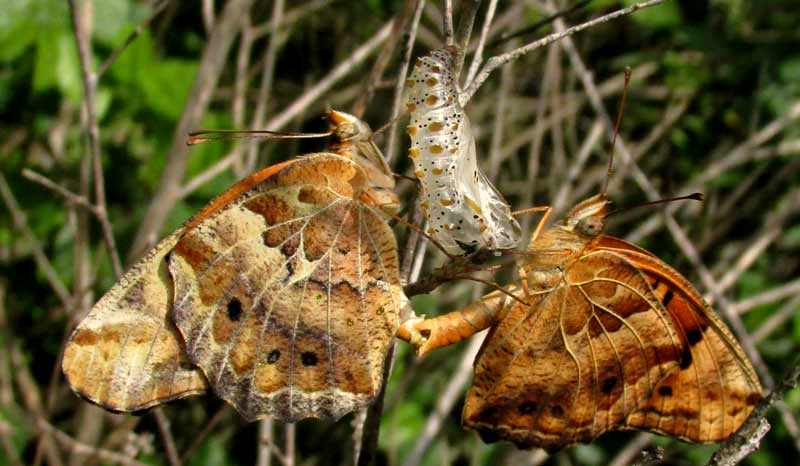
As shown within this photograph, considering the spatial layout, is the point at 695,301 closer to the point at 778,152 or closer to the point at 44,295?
the point at 778,152

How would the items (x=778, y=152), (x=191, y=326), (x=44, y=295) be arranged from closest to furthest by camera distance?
1. (x=191, y=326)
2. (x=778, y=152)
3. (x=44, y=295)

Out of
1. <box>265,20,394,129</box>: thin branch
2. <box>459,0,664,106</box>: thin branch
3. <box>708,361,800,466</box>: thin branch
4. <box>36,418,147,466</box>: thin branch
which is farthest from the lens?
<box>265,20,394,129</box>: thin branch

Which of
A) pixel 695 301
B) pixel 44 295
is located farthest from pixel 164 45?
pixel 695 301

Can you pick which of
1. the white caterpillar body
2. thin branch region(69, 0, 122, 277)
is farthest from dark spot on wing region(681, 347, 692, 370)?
thin branch region(69, 0, 122, 277)

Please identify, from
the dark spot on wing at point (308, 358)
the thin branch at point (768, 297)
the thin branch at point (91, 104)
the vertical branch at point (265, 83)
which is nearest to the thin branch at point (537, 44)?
the dark spot on wing at point (308, 358)

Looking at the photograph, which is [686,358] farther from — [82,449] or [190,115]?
[82,449]

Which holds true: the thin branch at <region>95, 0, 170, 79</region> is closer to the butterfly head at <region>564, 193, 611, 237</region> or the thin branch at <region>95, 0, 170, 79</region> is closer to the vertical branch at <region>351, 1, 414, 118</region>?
the vertical branch at <region>351, 1, 414, 118</region>
